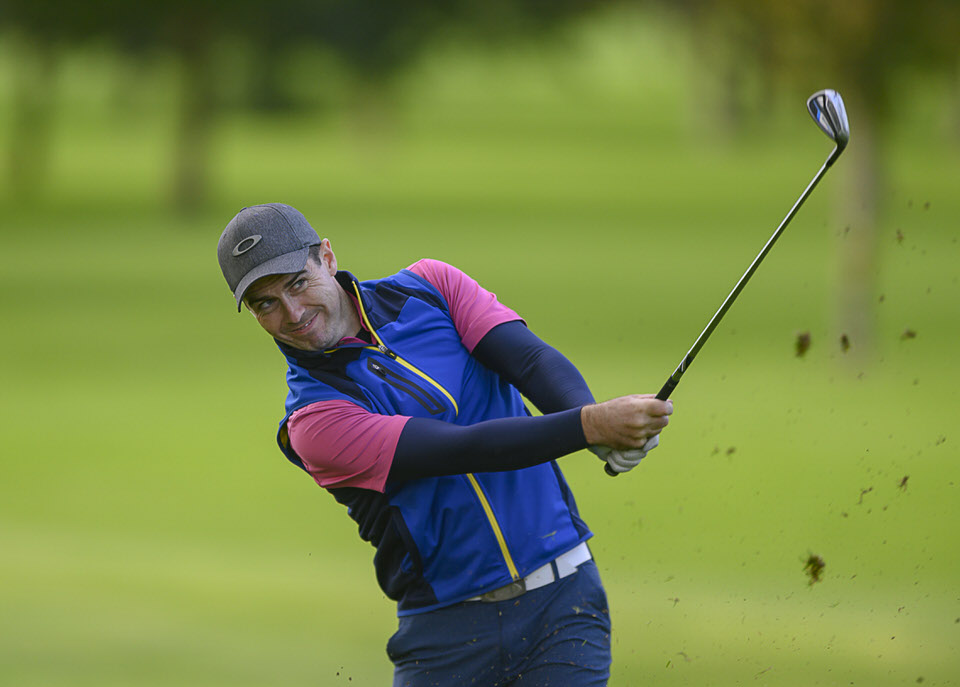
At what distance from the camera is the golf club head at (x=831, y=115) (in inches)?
148

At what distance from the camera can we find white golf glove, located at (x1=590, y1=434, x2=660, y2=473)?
11.0 ft

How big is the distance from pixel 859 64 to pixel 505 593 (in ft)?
32.2

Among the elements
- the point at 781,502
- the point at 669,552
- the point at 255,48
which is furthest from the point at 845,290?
the point at 255,48

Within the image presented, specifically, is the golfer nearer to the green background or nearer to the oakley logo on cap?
the oakley logo on cap

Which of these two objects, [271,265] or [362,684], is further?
[362,684]

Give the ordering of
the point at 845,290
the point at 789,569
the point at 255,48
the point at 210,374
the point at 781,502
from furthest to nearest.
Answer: the point at 255,48, the point at 210,374, the point at 845,290, the point at 781,502, the point at 789,569

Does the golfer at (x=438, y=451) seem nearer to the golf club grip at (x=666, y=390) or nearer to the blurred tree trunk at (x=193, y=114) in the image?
the golf club grip at (x=666, y=390)

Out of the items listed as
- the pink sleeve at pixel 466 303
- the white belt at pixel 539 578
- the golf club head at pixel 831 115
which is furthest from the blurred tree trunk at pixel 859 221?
the white belt at pixel 539 578

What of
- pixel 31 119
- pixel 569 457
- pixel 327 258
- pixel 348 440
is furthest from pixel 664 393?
pixel 31 119

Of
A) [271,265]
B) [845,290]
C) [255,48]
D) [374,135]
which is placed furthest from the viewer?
[374,135]

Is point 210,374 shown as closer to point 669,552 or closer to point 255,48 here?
point 669,552

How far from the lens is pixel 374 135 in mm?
54156

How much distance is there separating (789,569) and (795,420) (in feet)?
16.7

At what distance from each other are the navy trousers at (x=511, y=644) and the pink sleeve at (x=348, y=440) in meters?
0.42
